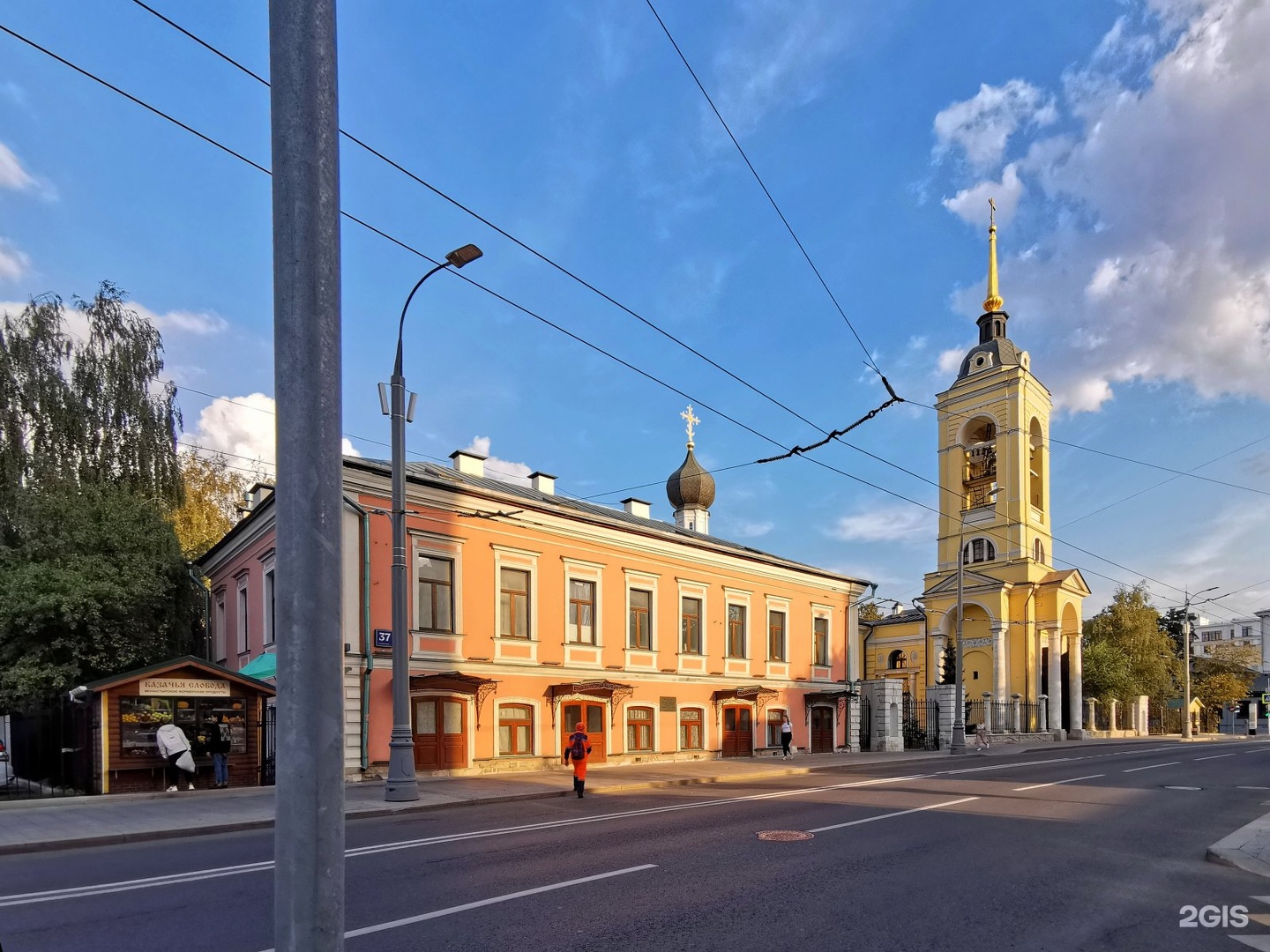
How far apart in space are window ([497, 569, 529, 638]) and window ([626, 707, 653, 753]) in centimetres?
497

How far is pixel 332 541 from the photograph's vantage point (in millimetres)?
2180

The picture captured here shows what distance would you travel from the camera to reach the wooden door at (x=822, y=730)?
107 feet

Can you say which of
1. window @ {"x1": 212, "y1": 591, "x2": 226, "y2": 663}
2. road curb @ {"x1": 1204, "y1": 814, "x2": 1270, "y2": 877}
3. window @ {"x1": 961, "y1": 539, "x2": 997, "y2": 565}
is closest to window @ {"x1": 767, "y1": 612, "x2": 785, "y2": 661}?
window @ {"x1": 212, "y1": 591, "x2": 226, "y2": 663}

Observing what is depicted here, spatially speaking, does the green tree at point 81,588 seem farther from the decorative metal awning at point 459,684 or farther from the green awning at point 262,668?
the decorative metal awning at point 459,684

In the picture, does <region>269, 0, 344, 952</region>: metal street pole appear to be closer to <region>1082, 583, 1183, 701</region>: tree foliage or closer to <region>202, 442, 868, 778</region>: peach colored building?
<region>202, 442, 868, 778</region>: peach colored building

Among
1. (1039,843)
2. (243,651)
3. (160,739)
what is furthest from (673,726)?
(1039,843)

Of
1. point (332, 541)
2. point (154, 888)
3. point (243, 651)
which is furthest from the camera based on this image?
point (243, 651)

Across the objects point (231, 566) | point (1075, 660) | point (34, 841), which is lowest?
point (1075, 660)

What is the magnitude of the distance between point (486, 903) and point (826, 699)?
2741 cm

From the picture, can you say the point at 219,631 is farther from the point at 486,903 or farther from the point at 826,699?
the point at 486,903

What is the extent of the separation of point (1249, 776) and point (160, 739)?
86.0ft

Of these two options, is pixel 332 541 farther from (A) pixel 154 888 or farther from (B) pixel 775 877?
(A) pixel 154 888

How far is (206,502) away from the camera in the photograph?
3394cm

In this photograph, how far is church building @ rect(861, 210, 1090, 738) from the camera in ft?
159
